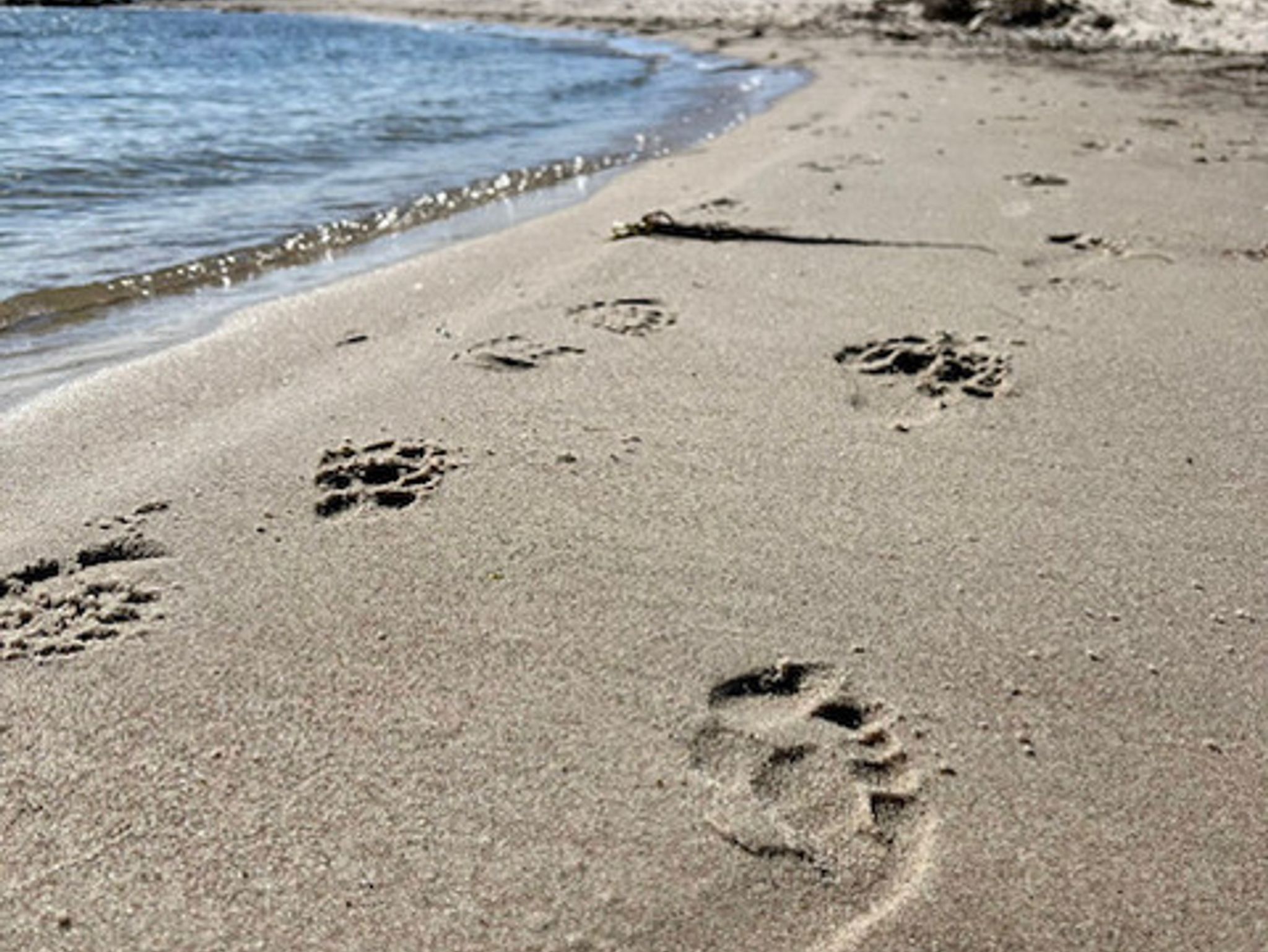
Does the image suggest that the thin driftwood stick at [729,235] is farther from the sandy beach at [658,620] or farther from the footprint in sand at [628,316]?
the footprint in sand at [628,316]

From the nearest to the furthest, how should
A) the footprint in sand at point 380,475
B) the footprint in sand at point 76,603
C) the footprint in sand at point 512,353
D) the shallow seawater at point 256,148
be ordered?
the footprint in sand at point 76,603 → the footprint in sand at point 380,475 → the footprint in sand at point 512,353 → the shallow seawater at point 256,148

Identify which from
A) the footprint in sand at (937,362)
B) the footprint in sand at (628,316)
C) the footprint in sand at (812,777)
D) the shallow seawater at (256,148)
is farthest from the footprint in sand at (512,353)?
the footprint in sand at (812,777)

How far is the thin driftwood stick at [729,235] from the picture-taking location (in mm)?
4172

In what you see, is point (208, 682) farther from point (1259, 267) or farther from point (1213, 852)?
point (1259, 267)

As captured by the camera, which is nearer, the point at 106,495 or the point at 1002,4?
the point at 106,495

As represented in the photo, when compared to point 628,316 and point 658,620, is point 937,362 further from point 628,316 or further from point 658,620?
point 658,620

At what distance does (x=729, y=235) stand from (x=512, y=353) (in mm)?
1397

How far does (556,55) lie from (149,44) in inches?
161

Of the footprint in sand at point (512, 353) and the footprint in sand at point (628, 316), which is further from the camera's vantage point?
the footprint in sand at point (628, 316)

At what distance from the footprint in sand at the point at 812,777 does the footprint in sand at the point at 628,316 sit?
165 cm

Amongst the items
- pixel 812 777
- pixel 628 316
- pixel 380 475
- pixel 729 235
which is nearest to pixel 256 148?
pixel 729 235

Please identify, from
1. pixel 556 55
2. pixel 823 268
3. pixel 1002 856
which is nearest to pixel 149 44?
pixel 556 55

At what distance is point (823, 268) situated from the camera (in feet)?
12.8

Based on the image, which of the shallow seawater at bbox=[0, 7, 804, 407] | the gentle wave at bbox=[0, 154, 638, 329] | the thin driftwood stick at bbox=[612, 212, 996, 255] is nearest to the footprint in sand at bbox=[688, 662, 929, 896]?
the shallow seawater at bbox=[0, 7, 804, 407]
